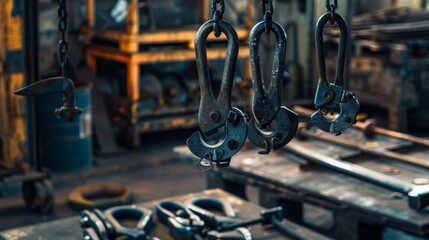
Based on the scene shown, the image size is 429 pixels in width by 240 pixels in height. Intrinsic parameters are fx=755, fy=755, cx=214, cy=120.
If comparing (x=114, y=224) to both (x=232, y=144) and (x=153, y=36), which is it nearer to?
(x=232, y=144)

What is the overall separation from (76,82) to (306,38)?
3050 millimetres

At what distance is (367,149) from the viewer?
4086mm

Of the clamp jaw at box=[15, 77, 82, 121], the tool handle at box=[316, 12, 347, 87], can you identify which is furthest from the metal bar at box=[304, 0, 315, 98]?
the tool handle at box=[316, 12, 347, 87]

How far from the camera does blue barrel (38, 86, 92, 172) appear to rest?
20.1 feet

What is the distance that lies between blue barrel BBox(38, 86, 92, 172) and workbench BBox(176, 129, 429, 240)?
197cm

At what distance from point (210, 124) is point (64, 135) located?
4.44 meters

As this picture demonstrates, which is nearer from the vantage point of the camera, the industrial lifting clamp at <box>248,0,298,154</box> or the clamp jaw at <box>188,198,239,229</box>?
the industrial lifting clamp at <box>248,0,298,154</box>

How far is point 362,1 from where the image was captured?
9422 mm

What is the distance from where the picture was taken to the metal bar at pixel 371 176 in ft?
10.6

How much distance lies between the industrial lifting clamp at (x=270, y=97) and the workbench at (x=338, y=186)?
1.39 metres

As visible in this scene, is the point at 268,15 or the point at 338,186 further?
the point at 338,186

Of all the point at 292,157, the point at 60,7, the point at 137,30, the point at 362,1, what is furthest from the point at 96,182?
the point at 362,1

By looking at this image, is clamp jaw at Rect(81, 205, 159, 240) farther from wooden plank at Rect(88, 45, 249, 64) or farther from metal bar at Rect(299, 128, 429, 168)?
wooden plank at Rect(88, 45, 249, 64)

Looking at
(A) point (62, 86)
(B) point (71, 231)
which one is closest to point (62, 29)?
(A) point (62, 86)
